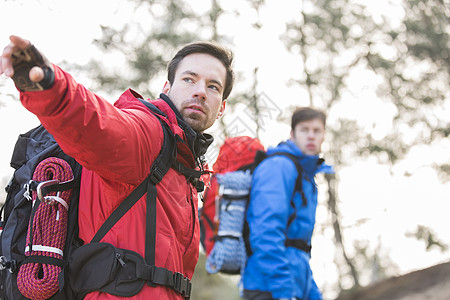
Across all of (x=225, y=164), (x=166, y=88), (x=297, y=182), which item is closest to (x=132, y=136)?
(x=166, y=88)

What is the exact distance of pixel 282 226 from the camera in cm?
376

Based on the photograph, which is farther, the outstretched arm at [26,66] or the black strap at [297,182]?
the black strap at [297,182]

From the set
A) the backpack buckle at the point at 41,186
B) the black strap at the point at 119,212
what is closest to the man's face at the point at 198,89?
the black strap at the point at 119,212

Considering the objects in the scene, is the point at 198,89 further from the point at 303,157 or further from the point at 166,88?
the point at 303,157

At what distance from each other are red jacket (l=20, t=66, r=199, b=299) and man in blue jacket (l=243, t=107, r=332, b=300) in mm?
1168

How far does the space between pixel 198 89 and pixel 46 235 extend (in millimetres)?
1218

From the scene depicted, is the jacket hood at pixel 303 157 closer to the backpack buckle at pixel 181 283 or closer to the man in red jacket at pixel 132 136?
the man in red jacket at pixel 132 136

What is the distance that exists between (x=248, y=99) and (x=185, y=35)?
99.1 inches

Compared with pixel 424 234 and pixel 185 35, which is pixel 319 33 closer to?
pixel 185 35

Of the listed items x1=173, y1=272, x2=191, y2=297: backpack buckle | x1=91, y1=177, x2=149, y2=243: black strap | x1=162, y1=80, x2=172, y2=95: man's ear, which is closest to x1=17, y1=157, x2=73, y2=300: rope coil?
x1=91, y1=177, x2=149, y2=243: black strap

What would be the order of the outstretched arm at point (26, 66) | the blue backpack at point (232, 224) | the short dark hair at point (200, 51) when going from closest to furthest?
the outstretched arm at point (26, 66)
the short dark hair at point (200, 51)
the blue backpack at point (232, 224)

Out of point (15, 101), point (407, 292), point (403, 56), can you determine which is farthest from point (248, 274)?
point (403, 56)

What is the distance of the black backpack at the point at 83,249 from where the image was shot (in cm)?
212

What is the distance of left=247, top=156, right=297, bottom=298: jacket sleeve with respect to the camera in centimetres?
365
